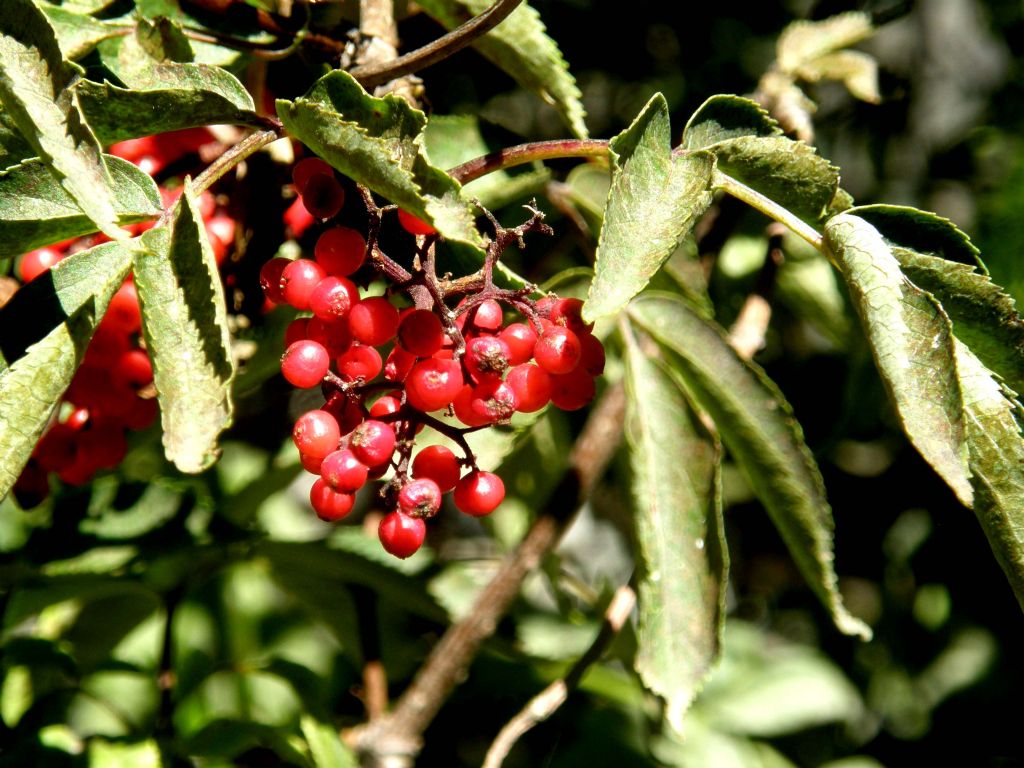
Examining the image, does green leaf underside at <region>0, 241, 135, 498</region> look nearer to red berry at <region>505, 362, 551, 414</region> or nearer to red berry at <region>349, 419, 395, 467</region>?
red berry at <region>349, 419, 395, 467</region>

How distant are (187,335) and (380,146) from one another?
0.68 ft

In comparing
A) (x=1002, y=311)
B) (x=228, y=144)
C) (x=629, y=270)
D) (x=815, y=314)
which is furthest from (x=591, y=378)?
(x=815, y=314)

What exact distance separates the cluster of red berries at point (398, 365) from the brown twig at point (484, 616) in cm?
53

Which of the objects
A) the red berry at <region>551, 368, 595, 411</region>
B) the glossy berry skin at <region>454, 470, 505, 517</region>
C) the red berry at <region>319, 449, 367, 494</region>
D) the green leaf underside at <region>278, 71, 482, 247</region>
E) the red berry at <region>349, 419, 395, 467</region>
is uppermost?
the green leaf underside at <region>278, 71, 482, 247</region>

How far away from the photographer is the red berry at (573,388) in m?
0.88

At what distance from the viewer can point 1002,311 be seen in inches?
30.7

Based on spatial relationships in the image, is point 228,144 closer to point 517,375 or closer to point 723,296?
point 517,375

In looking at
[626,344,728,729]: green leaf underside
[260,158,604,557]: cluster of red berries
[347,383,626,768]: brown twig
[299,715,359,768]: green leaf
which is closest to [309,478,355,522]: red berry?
[260,158,604,557]: cluster of red berries

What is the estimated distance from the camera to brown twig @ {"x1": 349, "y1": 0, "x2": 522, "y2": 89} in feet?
2.75

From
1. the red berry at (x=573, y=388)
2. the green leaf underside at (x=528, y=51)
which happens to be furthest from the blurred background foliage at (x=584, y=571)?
the red berry at (x=573, y=388)

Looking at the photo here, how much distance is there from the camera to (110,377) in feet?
3.64

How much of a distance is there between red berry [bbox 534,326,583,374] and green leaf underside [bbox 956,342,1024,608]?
300 mm

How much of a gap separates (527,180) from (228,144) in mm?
343

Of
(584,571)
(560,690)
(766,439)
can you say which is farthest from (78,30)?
(584,571)
